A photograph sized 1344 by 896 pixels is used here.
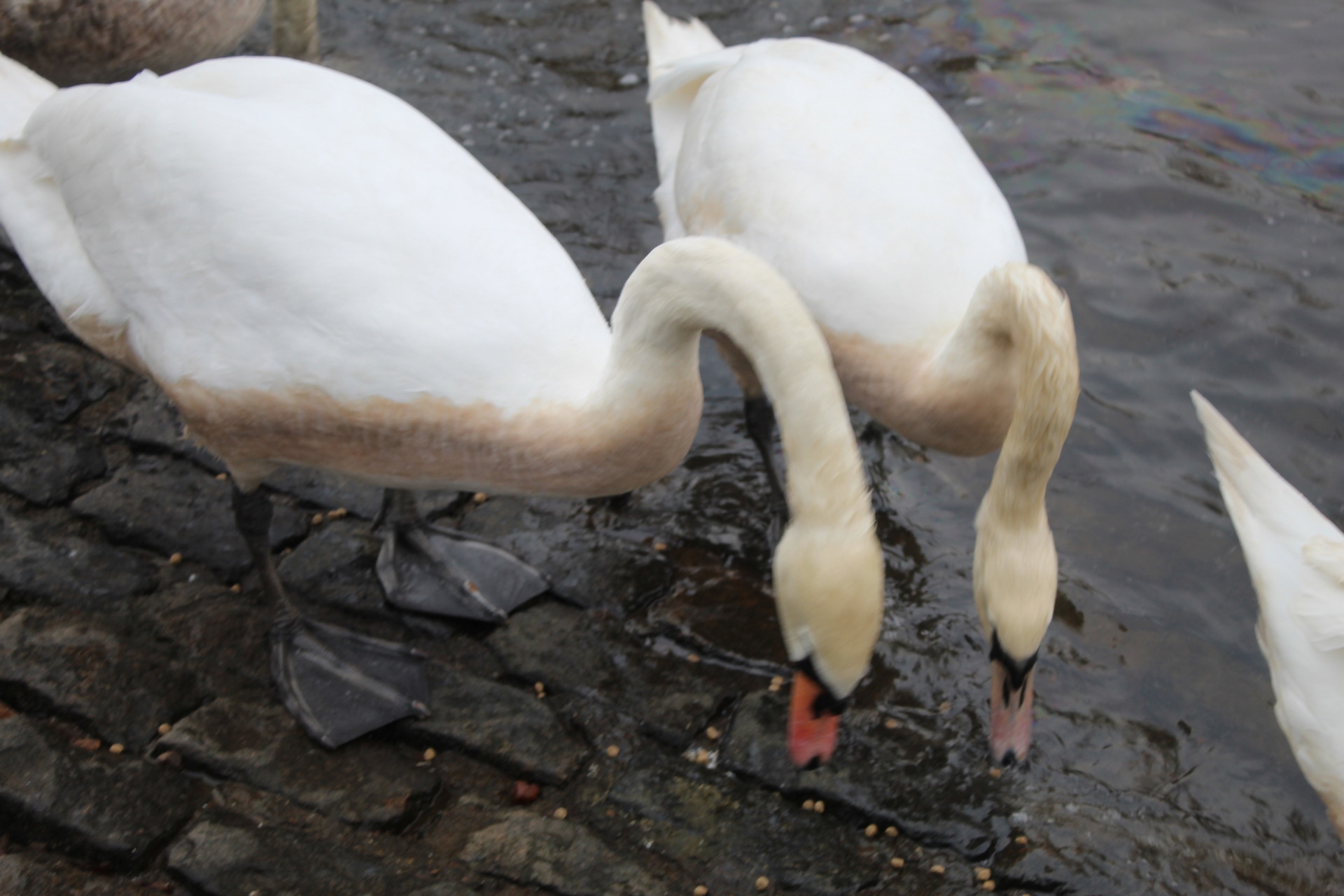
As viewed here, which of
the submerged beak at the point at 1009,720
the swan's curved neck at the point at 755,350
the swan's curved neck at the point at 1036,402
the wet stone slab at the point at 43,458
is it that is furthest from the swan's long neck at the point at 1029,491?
the wet stone slab at the point at 43,458

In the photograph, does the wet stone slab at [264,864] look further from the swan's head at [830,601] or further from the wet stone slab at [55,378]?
the wet stone slab at [55,378]

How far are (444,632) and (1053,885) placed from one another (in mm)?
1894

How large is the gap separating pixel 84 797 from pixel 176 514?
1366 millimetres

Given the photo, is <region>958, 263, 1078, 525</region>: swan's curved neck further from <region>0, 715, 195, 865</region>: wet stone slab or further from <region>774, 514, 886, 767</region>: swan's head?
<region>0, 715, 195, 865</region>: wet stone slab

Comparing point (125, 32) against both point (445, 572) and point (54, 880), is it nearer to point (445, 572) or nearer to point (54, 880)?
point (445, 572)

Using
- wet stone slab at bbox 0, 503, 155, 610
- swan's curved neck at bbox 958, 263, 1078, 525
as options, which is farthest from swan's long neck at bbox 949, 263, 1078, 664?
wet stone slab at bbox 0, 503, 155, 610

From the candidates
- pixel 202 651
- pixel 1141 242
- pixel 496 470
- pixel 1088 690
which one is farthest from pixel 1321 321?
pixel 202 651

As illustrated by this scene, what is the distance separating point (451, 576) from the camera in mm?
3984

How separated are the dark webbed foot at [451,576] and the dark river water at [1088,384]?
249mm

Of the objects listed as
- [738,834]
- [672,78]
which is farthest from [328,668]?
[672,78]

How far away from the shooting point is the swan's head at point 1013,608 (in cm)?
293

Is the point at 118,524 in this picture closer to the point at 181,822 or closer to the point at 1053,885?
the point at 181,822

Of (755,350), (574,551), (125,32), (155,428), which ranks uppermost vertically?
(755,350)

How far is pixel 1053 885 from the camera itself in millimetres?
3143
